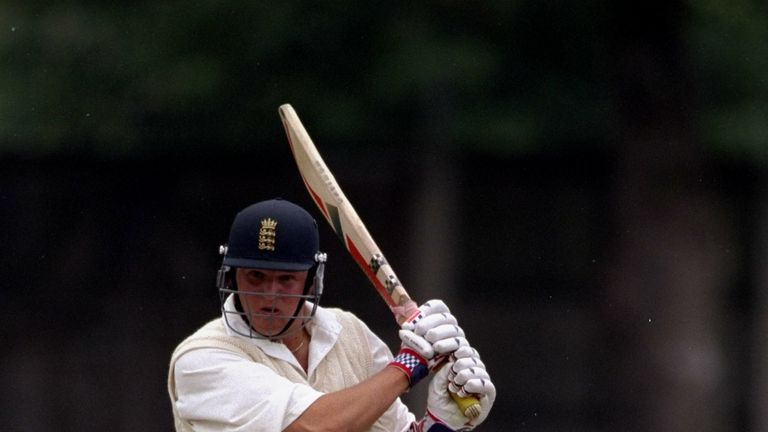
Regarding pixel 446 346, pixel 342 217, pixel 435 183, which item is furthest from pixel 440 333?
pixel 435 183

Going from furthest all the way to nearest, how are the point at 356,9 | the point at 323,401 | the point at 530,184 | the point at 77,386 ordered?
the point at 77,386
the point at 530,184
the point at 356,9
the point at 323,401

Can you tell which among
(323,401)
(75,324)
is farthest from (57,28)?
(323,401)

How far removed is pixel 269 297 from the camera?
4.08 metres

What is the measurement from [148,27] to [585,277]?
298cm

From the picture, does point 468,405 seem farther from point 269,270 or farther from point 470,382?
point 269,270

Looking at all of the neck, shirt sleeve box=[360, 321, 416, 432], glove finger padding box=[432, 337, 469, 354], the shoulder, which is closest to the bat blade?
shirt sleeve box=[360, 321, 416, 432]

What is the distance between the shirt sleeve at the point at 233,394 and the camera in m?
3.94

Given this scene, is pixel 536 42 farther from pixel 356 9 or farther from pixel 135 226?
pixel 135 226

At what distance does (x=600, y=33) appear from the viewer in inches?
327

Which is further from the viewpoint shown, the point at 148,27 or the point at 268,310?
the point at 148,27

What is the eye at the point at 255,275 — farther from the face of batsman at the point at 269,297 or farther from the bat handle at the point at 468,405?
the bat handle at the point at 468,405

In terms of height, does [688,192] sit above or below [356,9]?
below

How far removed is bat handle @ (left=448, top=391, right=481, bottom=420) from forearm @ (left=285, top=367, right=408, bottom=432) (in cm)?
17

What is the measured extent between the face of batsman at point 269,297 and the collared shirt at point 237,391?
0.05 m
